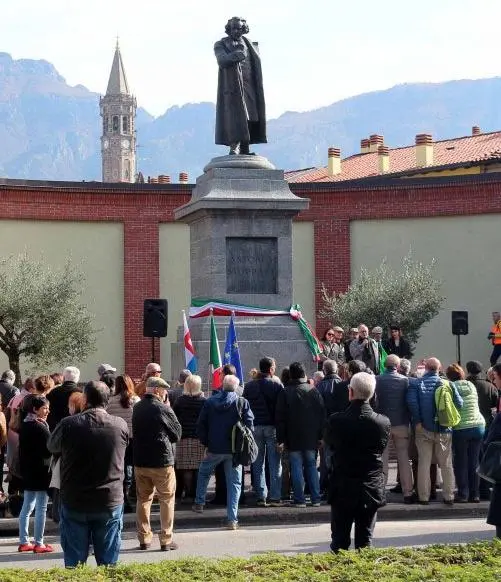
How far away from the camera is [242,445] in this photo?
13391 millimetres

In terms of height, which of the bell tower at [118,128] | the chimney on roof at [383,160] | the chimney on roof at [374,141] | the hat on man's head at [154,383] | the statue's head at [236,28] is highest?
the bell tower at [118,128]

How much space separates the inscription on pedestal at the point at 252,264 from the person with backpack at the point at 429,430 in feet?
12.5

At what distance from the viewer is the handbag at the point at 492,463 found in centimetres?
895

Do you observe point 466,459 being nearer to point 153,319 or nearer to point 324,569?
point 324,569

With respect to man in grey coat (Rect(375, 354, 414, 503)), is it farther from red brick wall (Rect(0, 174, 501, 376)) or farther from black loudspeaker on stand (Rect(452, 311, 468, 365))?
red brick wall (Rect(0, 174, 501, 376))

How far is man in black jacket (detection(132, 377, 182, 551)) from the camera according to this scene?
11.9 m

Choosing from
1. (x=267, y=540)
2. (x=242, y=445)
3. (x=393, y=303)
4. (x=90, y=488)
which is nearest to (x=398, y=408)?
(x=242, y=445)

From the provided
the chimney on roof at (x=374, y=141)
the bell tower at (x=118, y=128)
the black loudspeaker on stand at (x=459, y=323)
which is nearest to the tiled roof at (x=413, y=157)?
the chimney on roof at (x=374, y=141)

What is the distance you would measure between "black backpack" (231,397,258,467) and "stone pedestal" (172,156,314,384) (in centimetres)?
423

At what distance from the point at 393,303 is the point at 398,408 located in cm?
1376

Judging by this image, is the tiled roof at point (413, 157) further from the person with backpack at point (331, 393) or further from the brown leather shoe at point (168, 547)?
the brown leather shoe at point (168, 547)

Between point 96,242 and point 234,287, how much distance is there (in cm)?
1239

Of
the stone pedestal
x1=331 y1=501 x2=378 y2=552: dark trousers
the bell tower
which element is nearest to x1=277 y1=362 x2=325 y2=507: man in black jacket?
the stone pedestal

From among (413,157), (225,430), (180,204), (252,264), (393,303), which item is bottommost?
(225,430)
